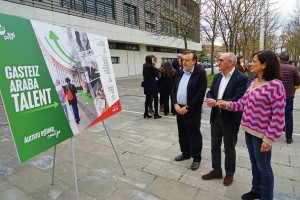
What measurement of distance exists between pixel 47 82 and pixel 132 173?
6.10 feet

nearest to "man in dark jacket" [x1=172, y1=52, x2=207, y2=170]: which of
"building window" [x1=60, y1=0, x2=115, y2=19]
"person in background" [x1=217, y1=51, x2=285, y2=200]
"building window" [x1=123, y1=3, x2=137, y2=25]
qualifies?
"person in background" [x1=217, y1=51, x2=285, y2=200]

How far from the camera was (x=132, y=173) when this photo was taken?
10.5 ft

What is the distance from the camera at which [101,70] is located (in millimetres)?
2855

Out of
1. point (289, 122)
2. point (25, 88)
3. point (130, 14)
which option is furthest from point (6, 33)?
point (130, 14)

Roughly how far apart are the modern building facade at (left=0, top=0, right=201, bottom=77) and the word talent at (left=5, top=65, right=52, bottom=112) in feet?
33.9

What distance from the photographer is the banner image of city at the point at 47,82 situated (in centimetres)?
173

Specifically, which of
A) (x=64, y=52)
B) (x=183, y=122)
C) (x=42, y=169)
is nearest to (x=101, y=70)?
(x=64, y=52)

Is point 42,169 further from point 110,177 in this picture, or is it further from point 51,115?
point 51,115

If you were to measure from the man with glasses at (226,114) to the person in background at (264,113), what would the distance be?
0.30m

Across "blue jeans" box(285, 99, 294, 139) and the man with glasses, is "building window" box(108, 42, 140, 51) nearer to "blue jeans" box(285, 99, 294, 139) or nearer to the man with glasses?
"blue jeans" box(285, 99, 294, 139)

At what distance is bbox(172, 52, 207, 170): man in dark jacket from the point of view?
312 cm

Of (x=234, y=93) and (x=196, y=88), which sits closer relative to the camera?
(x=234, y=93)

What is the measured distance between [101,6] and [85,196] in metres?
20.0

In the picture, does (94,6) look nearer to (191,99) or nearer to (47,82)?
(191,99)
